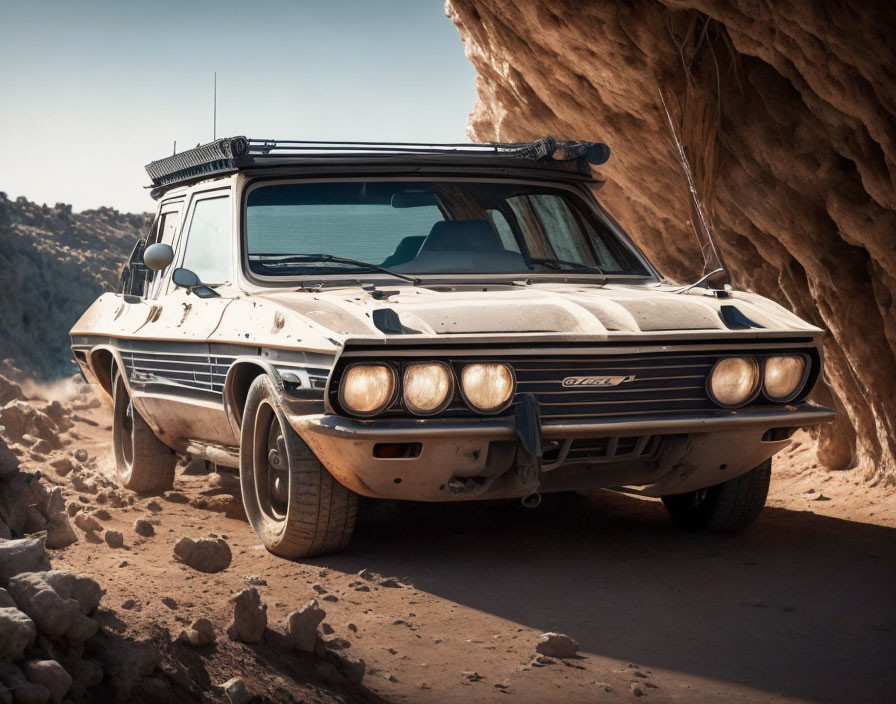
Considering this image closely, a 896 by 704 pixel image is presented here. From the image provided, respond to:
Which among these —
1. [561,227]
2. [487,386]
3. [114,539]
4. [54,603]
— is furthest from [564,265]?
[54,603]

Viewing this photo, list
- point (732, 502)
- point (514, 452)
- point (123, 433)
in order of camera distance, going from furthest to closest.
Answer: point (123, 433) < point (732, 502) < point (514, 452)

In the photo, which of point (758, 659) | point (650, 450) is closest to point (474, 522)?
point (650, 450)

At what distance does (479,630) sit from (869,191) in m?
3.28

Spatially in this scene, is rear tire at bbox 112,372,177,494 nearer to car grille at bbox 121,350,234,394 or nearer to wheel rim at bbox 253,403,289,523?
car grille at bbox 121,350,234,394

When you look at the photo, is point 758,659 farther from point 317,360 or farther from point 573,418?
point 317,360

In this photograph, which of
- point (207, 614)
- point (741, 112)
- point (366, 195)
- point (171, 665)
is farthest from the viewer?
point (741, 112)

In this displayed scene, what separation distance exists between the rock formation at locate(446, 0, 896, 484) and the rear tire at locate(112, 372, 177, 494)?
349 cm

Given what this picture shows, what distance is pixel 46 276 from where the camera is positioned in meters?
26.9

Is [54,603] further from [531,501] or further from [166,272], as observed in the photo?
[166,272]

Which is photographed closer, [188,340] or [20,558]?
[20,558]

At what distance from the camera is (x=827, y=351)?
7.34 m

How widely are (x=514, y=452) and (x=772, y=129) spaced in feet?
10.5

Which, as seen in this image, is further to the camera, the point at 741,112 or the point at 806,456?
the point at 806,456

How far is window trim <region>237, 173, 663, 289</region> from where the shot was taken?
18.0ft
